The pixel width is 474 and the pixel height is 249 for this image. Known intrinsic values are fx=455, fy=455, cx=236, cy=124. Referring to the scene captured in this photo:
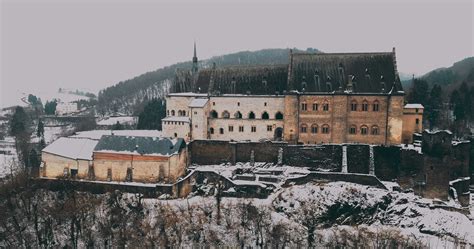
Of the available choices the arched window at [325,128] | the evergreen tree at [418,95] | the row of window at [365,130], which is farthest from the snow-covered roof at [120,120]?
the row of window at [365,130]

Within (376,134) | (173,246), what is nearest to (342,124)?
(376,134)

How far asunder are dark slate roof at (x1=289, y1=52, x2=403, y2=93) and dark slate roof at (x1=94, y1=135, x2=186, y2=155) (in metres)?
16.5

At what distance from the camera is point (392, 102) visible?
54219 mm

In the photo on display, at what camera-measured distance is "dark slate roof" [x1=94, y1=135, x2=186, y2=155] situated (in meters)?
52.4

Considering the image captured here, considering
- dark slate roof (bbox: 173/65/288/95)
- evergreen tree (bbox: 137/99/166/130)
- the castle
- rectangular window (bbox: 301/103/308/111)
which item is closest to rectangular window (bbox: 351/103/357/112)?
the castle

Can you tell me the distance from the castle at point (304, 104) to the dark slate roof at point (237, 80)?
13 centimetres

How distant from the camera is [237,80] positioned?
60500 millimetres

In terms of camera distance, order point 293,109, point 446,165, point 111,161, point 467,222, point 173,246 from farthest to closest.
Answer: point 293,109
point 111,161
point 446,165
point 467,222
point 173,246

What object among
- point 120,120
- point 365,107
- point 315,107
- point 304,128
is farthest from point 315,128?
point 120,120

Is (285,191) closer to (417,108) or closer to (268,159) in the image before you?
(268,159)

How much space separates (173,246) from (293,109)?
80.2 feet

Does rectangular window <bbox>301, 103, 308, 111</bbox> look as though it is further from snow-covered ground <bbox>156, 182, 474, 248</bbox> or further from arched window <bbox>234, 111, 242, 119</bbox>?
snow-covered ground <bbox>156, 182, 474, 248</bbox>

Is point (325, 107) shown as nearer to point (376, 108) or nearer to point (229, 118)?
point (376, 108)

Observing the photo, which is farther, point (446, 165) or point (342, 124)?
point (342, 124)
